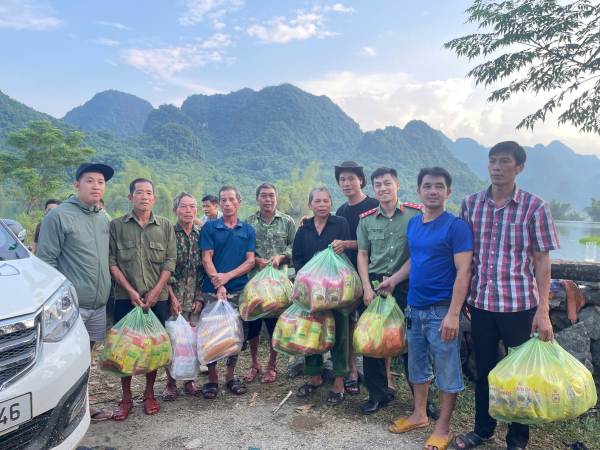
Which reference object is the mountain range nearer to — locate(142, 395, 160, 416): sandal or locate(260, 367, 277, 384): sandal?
locate(260, 367, 277, 384): sandal

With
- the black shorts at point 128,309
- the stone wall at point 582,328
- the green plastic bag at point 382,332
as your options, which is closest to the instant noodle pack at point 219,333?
the black shorts at point 128,309

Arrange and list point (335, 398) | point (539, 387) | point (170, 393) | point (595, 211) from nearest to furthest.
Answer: point (539, 387) < point (335, 398) < point (170, 393) < point (595, 211)

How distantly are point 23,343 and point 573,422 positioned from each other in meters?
3.36

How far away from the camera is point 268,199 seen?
3621mm

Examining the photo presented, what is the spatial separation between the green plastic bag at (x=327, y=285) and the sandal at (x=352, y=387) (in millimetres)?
741

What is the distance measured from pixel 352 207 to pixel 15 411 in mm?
2653

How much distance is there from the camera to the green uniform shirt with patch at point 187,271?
3404 millimetres

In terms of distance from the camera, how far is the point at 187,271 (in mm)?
3449

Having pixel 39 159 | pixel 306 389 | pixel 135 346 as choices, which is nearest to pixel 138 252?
pixel 135 346

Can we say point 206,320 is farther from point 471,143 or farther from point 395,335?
point 471,143

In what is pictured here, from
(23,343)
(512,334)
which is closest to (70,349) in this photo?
(23,343)

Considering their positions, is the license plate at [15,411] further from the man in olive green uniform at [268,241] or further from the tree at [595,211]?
the tree at [595,211]

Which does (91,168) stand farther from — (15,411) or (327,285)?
(327,285)

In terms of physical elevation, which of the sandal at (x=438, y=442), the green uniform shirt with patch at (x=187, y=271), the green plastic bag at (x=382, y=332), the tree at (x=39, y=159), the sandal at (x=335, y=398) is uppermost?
the tree at (x=39, y=159)
